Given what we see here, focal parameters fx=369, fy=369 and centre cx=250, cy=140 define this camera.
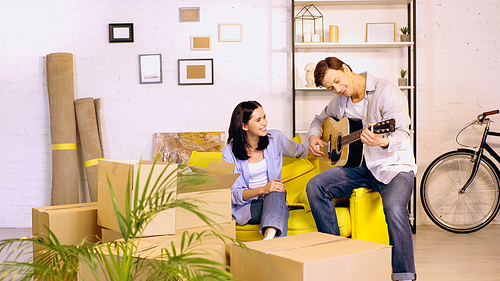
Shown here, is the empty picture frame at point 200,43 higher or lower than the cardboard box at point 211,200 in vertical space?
higher

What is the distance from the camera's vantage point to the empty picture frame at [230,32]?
135 inches

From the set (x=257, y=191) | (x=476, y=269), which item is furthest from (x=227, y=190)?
(x=476, y=269)

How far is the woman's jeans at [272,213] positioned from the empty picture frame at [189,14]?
2041 mm

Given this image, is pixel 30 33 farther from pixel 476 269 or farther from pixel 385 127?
pixel 476 269

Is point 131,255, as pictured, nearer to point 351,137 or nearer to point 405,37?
point 351,137

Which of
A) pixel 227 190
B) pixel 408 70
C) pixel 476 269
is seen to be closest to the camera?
pixel 227 190

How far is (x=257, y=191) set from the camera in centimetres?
212

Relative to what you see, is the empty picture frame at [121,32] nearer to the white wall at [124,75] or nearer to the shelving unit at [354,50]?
the white wall at [124,75]

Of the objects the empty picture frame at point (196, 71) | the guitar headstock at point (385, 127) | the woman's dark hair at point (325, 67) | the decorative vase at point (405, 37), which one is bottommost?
the guitar headstock at point (385, 127)

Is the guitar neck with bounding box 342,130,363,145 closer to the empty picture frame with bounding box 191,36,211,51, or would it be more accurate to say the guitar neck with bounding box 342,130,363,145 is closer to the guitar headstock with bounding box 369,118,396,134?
the guitar headstock with bounding box 369,118,396,134

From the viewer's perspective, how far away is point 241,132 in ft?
7.68

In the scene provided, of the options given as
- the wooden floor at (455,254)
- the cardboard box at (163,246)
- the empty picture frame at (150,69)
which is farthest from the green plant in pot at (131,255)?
the empty picture frame at (150,69)

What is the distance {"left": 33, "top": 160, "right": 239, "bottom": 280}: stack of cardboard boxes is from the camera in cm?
134

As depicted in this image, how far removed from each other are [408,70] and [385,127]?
179cm
